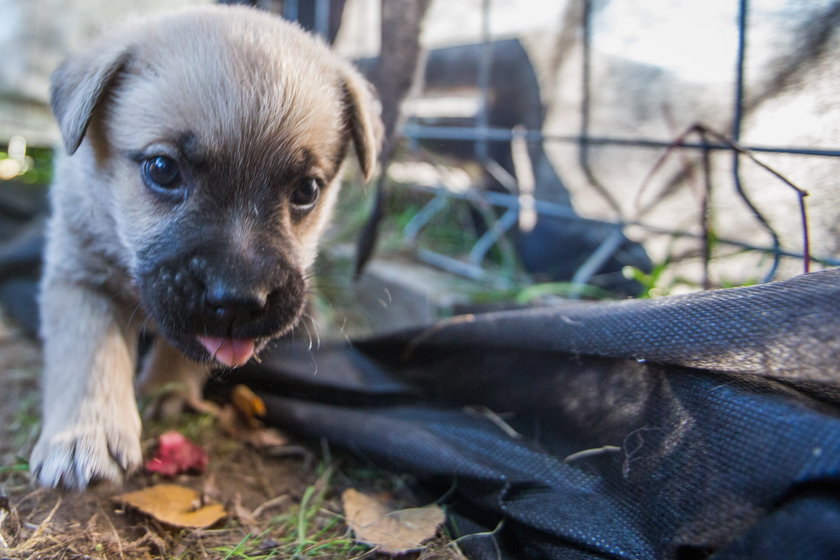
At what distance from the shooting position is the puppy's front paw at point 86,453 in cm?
173

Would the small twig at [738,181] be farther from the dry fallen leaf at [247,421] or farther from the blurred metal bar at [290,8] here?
the blurred metal bar at [290,8]

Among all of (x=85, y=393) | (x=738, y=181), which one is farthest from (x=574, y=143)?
(x=85, y=393)

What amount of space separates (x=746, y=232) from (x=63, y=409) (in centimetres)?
252

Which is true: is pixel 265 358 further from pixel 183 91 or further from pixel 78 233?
pixel 183 91

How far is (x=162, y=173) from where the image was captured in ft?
6.32

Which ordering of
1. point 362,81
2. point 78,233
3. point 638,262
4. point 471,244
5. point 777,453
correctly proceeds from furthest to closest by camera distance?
point 471,244 < point 638,262 < point 362,81 < point 78,233 < point 777,453

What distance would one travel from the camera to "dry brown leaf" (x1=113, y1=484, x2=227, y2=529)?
5.55 feet

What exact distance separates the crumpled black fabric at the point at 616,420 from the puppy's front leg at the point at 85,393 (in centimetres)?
54

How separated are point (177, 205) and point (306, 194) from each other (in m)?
0.40

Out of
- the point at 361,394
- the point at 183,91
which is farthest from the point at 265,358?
the point at 183,91

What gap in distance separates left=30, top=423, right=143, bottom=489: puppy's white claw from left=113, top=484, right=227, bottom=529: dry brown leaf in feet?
0.29

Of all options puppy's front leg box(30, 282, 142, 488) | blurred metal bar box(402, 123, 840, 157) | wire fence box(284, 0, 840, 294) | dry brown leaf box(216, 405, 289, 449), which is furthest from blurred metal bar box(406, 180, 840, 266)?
puppy's front leg box(30, 282, 142, 488)

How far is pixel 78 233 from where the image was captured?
2258mm

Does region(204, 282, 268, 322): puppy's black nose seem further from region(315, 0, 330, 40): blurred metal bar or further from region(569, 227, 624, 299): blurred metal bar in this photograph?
region(315, 0, 330, 40): blurred metal bar
